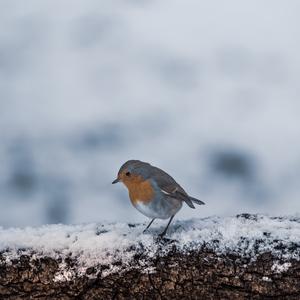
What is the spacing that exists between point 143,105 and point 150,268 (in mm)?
3462

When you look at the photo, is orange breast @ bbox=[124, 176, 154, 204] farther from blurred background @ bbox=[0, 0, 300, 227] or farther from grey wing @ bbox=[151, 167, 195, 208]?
blurred background @ bbox=[0, 0, 300, 227]

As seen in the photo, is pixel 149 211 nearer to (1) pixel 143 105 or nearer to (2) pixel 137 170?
(2) pixel 137 170

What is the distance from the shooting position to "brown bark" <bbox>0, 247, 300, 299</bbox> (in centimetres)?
237

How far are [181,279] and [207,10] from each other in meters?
4.74

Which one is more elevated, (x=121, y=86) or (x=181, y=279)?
(x=121, y=86)

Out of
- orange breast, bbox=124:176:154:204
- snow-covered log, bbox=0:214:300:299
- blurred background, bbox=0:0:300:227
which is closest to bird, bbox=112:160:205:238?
orange breast, bbox=124:176:154:204

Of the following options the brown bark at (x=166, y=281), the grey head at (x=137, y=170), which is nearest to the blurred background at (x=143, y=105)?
the grey head at (x=137, y=170)

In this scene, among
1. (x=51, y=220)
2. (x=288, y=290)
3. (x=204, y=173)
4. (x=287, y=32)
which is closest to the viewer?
(x=288, y=290)

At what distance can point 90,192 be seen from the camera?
4844 millimetres

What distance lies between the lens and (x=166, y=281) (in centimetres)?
239

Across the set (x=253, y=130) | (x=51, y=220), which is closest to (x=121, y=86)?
(x=253, y=130)

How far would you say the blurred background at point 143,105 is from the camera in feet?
16.0

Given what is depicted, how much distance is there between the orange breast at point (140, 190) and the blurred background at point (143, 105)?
182cm

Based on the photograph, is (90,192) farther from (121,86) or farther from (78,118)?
(121,86)
